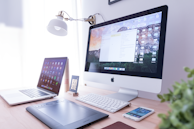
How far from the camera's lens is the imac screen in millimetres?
663

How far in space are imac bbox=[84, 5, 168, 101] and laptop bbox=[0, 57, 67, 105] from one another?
0.74 ft

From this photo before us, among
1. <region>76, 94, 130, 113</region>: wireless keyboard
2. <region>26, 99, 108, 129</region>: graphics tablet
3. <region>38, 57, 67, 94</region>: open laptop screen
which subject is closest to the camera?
<region>26, 99, 108, 129</region>: graphics tablet

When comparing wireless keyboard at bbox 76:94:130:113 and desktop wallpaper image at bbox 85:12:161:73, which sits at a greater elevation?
desktop wallpaper image at bbox 85:12:161:73

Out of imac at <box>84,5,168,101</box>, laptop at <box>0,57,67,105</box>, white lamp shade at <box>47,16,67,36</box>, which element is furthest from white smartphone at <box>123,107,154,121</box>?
white lamp shade at <box>47,16,67,36</box>

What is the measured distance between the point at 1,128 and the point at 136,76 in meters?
0.64

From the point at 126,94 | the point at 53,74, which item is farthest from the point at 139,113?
the point at 53,74

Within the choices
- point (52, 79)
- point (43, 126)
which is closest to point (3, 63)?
point (52, 79)

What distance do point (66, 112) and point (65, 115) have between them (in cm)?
3

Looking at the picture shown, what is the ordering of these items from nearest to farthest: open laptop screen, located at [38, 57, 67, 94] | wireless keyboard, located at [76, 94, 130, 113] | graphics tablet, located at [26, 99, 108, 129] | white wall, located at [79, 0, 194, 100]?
graphics tablet, located at [26, 99, 108, 129], wireless keyboard, located at [76, 94, 130, 113], white wall, located at [79, 0, 194, 100], open laptop screen, located at [38, 57, 67, 94]

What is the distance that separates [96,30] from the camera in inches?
39.1

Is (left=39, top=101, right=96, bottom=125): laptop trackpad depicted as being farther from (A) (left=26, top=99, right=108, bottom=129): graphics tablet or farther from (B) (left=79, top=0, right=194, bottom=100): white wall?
(B) (left=79, top=0, right=194, bottom=100): white wall

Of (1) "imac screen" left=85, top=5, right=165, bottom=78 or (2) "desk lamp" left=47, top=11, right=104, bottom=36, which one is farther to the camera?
(2) "desk lamp" left=47, top=11, right=104, bottom=36

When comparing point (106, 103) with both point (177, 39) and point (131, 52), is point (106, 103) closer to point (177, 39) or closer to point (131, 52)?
point (131, 52)

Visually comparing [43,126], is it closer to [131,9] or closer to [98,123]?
[98,123]
